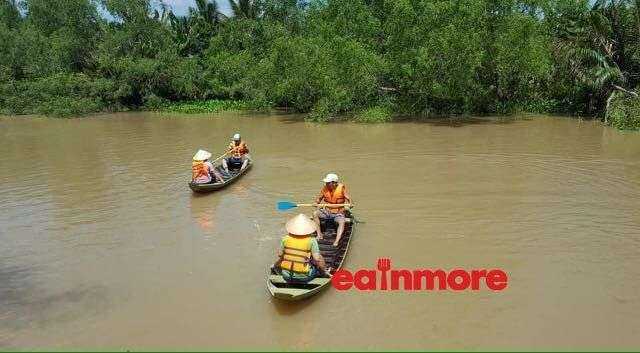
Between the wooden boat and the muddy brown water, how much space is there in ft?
0.81

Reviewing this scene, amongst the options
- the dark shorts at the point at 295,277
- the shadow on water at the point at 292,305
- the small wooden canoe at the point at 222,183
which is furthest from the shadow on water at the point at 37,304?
the small wooden canoe at the point at 222,183

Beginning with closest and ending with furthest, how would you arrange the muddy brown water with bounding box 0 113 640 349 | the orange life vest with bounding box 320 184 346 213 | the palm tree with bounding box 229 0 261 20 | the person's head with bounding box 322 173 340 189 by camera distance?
the muddy brown water with bounding box 0 113 640 349 < the person's head with bounding box 322 173 340 189 < the orange life vest with bounding box 320 184 346 213 < the palm tree with bounding box 229 0 261 20

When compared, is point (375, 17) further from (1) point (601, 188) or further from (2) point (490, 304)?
(2) point (490, 304)

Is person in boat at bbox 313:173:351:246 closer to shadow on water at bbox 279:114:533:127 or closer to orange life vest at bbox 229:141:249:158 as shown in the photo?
orange life vest at bbox 229:141:249:158

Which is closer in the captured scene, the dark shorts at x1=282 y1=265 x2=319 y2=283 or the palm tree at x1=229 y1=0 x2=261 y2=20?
the dark shorts at x1=282 y1=265 x2=319 y2=283

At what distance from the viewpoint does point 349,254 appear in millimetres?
9078

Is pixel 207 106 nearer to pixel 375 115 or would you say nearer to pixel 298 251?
pixel 375 115

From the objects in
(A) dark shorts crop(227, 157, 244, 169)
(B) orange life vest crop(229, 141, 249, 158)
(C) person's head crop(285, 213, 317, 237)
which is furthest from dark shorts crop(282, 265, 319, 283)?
(B) orange life vest crop(229, 141, 249, 158)

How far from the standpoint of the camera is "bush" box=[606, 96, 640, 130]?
70.9 feet

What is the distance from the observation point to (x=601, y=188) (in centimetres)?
1281

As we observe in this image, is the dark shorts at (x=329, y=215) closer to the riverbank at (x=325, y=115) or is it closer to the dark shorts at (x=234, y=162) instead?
the dark shorts at (x=234, y=162)

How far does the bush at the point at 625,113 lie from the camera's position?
21609 millimetres

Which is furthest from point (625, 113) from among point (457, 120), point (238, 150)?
point (238, 150)

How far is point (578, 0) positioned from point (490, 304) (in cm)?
2266
